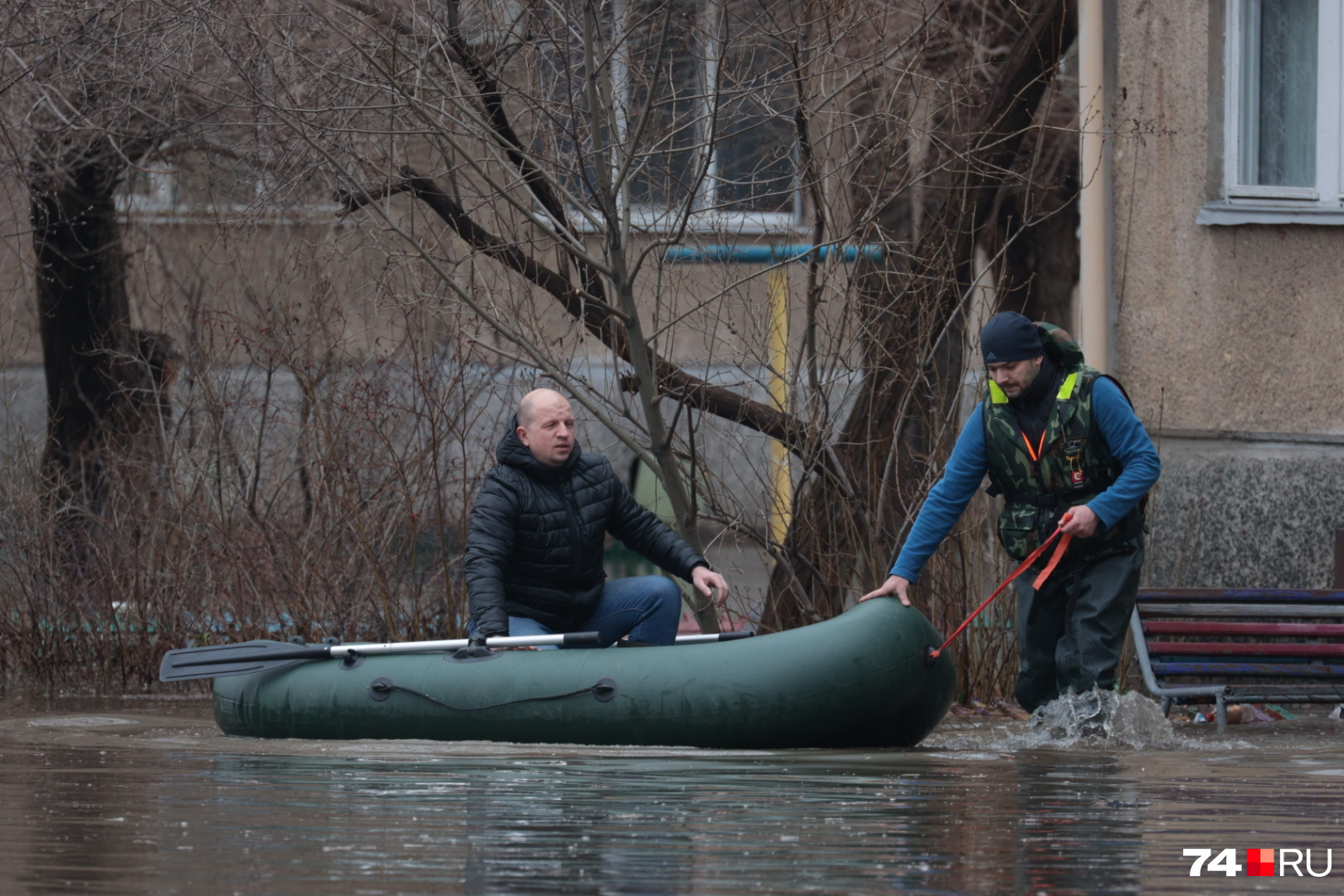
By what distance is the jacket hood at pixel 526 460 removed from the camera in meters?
8.10

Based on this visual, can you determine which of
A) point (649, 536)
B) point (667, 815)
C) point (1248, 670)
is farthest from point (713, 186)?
point (667, 815)

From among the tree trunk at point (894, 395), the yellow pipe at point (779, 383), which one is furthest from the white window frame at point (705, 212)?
the tree trunk at point (894, 395)

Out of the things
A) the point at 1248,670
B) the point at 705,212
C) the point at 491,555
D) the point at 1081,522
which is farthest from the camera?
the point at 705,212

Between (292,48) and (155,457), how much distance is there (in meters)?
2.68

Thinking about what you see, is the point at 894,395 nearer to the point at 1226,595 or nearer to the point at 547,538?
the point at 1226,595

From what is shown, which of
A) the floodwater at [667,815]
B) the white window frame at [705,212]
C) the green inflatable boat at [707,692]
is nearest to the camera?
the floodwater at [667,815]

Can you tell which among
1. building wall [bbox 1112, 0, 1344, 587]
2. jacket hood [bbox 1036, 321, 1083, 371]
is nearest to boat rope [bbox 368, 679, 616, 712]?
jacket hood [bbox 1036, 321, 1083, 371]

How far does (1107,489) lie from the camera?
7.20 metres

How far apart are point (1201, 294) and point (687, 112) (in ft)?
10.5

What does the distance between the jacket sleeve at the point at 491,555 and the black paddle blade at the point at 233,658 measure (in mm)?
844

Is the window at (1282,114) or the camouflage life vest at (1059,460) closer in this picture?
the camouflage life vest at (1059,460)

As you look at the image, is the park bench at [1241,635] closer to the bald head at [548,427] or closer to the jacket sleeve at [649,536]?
the jacket sleeve at [649,536]

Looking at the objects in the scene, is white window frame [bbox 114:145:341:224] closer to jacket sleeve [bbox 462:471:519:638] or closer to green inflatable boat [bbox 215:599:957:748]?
jacket sleeve [bbox 462:471:519:638]

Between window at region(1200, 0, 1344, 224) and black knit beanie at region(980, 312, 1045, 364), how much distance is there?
4.19 m
